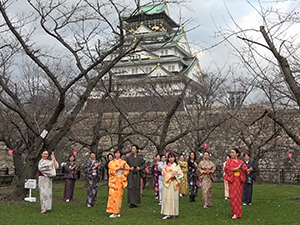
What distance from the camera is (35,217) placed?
25.2ft

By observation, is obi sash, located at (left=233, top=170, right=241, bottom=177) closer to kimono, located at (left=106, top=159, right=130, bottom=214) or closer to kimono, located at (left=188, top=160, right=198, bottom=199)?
kimono, located at (left=106, top=159, right=130, bottom=214)

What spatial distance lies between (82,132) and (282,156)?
12.7m

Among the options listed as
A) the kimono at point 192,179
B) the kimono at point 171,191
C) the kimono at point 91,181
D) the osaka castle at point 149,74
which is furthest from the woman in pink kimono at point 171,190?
the osaka castle at point 149,74

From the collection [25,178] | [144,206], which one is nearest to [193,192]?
[144,206]

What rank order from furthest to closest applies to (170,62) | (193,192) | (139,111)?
(170,62)
(139,111)
(193,192)

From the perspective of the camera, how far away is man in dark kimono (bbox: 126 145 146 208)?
32.2ft

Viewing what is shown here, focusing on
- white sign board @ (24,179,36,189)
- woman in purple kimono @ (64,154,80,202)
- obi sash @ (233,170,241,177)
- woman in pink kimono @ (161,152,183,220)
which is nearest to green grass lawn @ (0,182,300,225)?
woman in pink kimono @ (161,152,183,220)

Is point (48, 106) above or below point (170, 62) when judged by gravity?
below

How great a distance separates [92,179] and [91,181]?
2.6 inches

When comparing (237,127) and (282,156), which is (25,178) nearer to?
(237,127)

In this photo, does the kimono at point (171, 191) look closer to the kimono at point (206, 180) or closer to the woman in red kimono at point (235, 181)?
the woman in red kimono at point (235, 181)

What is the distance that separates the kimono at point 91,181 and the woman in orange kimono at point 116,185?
1856 mm

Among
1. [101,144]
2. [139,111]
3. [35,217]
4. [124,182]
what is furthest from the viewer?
[101,144]

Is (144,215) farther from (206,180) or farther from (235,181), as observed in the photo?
(235,181)
